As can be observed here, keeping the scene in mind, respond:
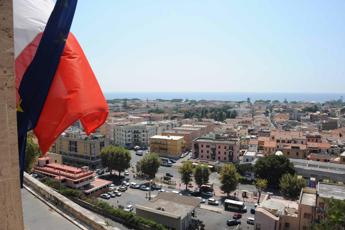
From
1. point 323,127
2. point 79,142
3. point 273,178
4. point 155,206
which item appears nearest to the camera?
point 155,206

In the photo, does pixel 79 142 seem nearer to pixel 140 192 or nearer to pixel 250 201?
pixel 140 192

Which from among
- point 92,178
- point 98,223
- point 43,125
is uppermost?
point 43,125

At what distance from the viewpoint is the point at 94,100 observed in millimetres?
5242

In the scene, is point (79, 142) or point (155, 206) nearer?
point (155, 206)

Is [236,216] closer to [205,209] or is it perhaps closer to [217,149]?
[205,209]

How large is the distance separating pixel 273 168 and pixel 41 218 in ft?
88.4

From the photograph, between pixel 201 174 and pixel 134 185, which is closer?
pixel 201 174

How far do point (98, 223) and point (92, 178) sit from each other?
2343 cm

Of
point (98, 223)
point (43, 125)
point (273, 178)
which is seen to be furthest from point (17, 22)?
point (273, 178)

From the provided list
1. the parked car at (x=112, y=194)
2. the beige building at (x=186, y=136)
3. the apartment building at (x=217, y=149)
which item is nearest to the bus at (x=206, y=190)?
the parked car at (x=112, y=194)

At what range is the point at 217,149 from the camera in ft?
140

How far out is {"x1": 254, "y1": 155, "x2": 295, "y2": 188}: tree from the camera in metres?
31.5

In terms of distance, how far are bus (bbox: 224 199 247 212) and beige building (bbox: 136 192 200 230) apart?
4658 mm

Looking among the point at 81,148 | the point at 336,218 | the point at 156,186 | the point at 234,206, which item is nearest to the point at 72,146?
the point at 81,148
